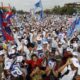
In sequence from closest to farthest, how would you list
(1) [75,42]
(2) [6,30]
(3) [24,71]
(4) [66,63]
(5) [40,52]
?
(4) [66,63] → (3) [24,71] → (5) [40,52] → (1) [75,42] → (2) [6,30]

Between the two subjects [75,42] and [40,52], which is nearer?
[40,52]

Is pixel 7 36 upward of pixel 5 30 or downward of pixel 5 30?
downward

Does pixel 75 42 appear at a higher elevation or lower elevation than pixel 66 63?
lower

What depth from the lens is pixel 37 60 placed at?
11.2m

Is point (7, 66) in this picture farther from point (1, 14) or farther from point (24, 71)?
point (1, 14)

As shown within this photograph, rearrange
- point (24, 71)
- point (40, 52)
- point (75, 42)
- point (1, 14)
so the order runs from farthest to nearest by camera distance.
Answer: point (1, 14) < point (75, 42) < point (40, 52) < point (24, 71)

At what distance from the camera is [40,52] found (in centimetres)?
1310

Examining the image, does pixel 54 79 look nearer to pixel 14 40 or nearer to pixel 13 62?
pixel 13 62

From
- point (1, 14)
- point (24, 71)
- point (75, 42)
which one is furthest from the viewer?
point (1, 14)

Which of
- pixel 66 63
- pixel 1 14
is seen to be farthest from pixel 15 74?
pixel 1 14

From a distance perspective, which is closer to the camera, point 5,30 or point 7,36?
point 7,36

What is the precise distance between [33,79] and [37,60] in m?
0.72

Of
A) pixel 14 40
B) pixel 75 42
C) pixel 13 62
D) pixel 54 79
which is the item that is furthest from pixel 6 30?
pixel 54 79

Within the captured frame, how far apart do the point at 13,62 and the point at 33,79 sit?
954mm
